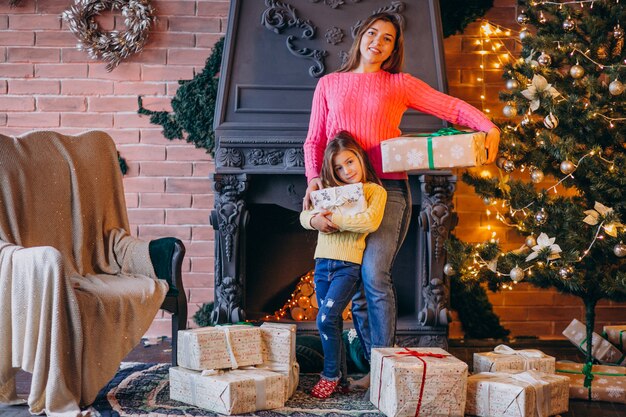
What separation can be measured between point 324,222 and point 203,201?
155 centimetres

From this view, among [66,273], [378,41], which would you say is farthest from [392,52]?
[66,273]

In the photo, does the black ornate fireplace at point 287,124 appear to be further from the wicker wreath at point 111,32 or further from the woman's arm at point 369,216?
the woman's arm at point 369,216

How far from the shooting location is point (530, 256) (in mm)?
3260

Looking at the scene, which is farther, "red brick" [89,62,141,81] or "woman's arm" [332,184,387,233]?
"red brick" [89,62,141,81]

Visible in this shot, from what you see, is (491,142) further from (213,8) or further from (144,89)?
(144,89)

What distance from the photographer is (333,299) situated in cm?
288

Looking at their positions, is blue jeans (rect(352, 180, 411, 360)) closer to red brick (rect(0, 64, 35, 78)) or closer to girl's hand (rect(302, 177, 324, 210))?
girl's hand (rect(302, 177, 324, 210))

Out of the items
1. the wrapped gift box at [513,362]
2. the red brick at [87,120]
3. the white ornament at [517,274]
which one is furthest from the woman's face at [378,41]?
the red brick at [87,120]

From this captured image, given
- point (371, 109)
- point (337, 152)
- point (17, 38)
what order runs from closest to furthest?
point (337, 152), point (371, 109), point (17, 38)

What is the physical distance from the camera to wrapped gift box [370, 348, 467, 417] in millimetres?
2621

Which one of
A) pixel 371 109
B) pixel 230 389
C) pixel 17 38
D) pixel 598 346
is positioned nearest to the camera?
pixel 230 389

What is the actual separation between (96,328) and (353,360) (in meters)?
1.19

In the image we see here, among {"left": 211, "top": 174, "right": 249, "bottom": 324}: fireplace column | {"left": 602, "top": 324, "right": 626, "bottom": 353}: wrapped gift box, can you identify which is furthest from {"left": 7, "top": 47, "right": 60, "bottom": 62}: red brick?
{"left": 602, "top": 324, "right": 626, "bottom": 353}: wrapped gift box

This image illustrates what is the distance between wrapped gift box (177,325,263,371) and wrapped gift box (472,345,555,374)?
90cm
